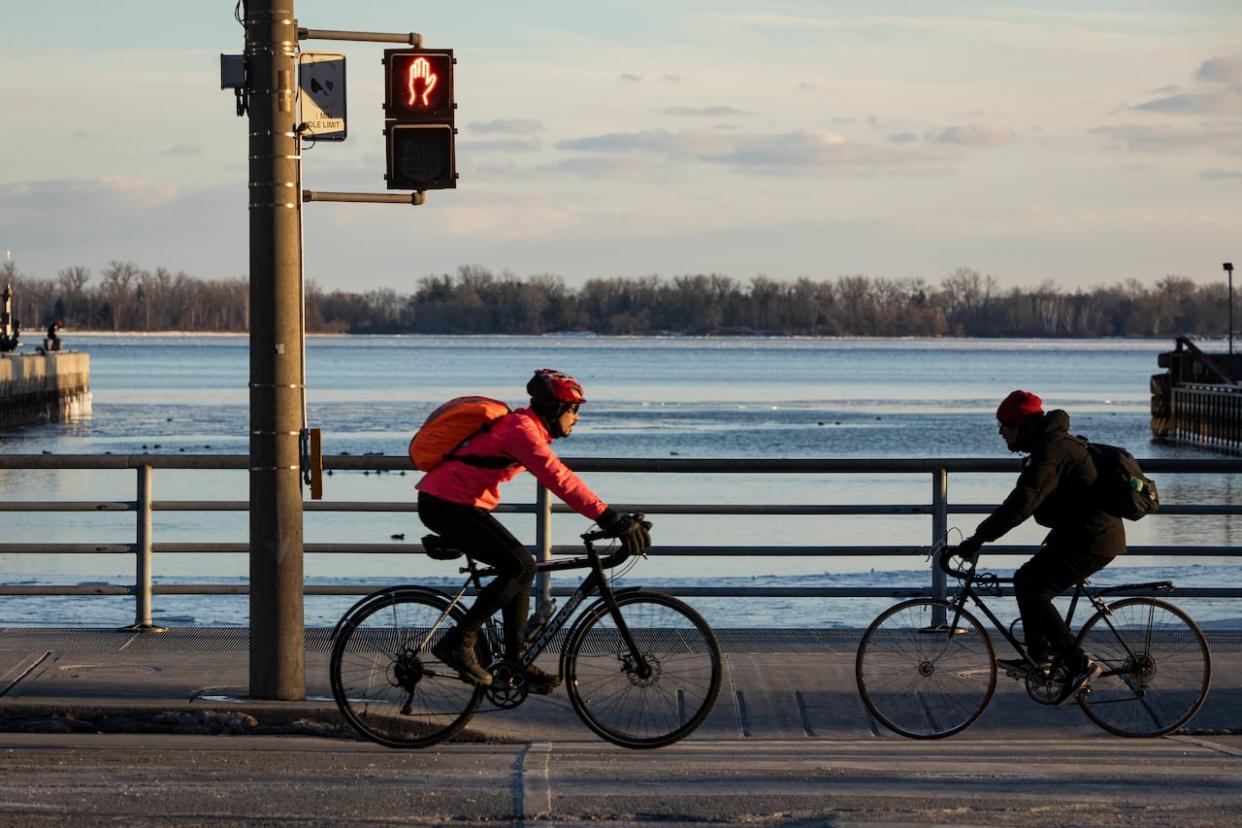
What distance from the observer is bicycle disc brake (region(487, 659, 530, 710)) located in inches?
319

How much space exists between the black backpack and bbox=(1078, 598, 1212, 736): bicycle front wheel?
0.49 metres

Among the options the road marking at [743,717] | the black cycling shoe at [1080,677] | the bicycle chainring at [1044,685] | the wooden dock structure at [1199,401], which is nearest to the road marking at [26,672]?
the road marking at [743,717]

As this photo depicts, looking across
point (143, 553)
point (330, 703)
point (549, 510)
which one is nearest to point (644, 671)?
point (330, 703)

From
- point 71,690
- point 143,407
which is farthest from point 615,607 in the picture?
point 143,407

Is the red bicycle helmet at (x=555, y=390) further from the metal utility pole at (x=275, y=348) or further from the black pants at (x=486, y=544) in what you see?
the metal utility pole at (x=275, y=348)

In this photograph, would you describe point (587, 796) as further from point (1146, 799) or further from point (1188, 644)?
point (1188, 644)

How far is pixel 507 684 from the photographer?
809 cm

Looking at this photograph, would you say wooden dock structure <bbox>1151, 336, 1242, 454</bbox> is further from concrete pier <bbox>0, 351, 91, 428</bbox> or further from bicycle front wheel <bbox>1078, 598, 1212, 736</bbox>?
bicycle front wheel <bbox>1078, 598, 1212, 736</bbox>

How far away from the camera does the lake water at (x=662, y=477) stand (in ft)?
64.6

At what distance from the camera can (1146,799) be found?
7.00 meters

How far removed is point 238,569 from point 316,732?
1332cm

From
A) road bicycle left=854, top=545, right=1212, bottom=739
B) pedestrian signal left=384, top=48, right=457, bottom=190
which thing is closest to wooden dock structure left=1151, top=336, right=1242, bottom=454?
road bicycle left=854, top=545, right=1212, bottom=739

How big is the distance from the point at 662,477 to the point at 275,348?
27.2m

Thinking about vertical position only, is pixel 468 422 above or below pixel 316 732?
above
